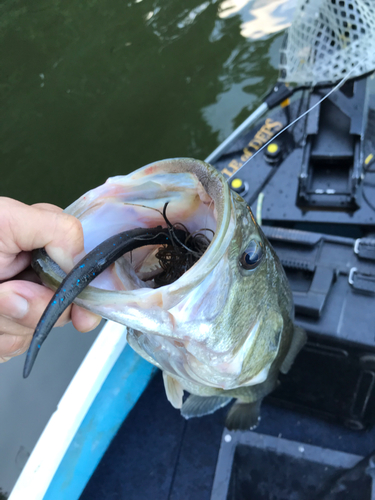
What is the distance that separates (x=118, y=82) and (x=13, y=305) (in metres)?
4.61

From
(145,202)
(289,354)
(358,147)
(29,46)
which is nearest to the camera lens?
(145,202)

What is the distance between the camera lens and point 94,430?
2.05 m

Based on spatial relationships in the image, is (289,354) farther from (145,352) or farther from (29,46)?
(29,46)

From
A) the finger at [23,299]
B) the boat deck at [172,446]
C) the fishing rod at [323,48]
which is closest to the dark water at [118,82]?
the fishing rod at [323,48]

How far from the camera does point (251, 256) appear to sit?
3.46 ft

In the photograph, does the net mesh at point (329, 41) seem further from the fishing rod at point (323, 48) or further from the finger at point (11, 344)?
the finger at point (11, 344)

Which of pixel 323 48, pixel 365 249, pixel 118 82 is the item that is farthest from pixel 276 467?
pixel 118 82

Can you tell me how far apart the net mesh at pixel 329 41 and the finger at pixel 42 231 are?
239 centimetres

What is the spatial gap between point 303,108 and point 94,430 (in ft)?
8.60

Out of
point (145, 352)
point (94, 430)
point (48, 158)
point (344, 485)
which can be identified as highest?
point (145, 352)

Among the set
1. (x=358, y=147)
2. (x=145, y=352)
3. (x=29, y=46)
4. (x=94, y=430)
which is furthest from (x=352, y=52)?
(x=29, y=46)

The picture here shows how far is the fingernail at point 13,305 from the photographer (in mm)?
979

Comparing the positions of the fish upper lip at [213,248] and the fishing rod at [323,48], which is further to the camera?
the fishing rod at [323,48]

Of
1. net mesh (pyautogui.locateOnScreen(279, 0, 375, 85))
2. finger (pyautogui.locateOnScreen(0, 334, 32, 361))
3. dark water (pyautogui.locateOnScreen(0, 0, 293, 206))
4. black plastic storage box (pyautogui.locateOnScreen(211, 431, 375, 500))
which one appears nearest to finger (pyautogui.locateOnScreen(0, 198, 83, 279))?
finger (pyautogui.locateOnScreen(0, 334, 32, 361))
